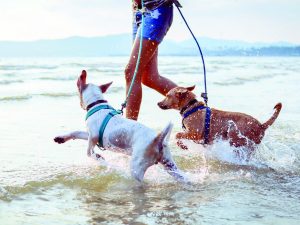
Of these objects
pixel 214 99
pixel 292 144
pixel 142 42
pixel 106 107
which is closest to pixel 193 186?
pixel 106 107

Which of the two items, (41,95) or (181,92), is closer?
(181,92)

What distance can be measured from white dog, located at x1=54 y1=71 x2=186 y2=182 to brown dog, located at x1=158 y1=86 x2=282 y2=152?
44.3 inches

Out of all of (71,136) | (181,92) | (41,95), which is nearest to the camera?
(71,136)

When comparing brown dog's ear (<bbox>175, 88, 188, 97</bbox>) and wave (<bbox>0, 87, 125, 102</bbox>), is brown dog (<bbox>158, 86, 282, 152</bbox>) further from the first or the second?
wave (<bbox>0, 87, 125, 102</bbox>)

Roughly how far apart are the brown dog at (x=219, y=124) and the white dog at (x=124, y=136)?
1.13 meters

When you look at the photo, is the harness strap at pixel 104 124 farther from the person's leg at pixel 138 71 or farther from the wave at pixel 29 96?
the wave at pixel 29 96

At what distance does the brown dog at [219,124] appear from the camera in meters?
4.98

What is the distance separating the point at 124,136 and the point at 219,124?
140 centimetres

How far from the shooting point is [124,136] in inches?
159

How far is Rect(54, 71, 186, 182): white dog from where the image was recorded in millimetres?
3814

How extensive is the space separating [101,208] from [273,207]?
1180mm

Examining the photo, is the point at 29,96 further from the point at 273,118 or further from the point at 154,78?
the point at 273,118

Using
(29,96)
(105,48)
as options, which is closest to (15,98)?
(29,96)

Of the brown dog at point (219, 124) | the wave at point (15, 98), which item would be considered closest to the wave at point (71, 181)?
the brown dog at point (219, 124)
